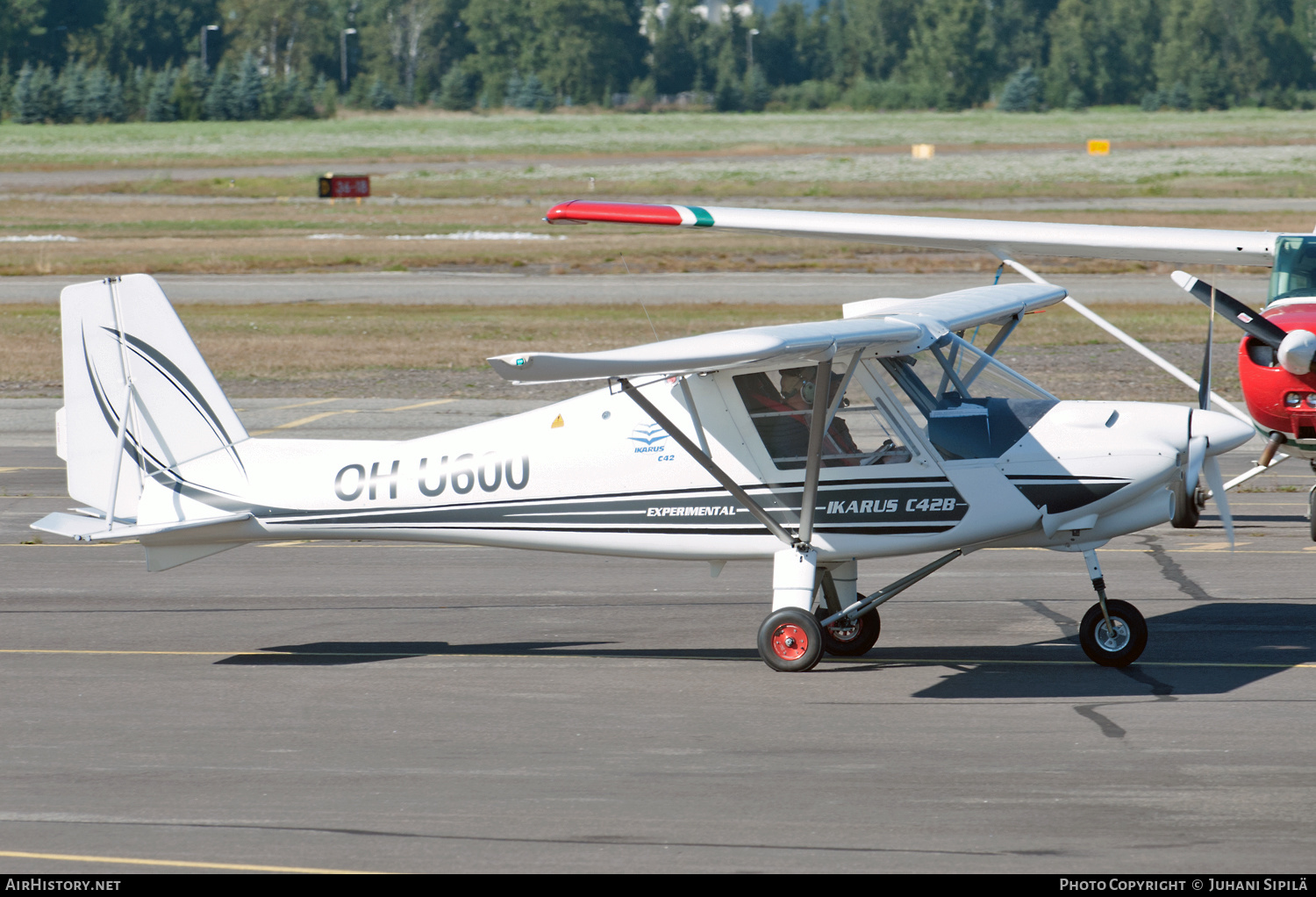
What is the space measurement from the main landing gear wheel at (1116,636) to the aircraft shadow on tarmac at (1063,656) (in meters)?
0.08

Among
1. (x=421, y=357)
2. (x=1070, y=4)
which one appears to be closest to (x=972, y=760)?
(x=421, y=357)

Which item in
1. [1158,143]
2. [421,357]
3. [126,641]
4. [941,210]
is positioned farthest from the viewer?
[1158,143]

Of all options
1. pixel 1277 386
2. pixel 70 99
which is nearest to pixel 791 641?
pixel 1277 386

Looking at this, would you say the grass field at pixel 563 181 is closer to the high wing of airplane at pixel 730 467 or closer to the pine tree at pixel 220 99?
the pine tree at pixel 220 99

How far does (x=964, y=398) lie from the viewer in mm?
9547

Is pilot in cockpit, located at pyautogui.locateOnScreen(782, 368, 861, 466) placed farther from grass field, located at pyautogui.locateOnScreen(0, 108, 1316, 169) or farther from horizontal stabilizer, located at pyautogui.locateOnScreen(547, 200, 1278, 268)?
grass field, located at pyautogui.locateOnScreen(0, 108, 1316, 169)

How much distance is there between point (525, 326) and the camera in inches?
1188

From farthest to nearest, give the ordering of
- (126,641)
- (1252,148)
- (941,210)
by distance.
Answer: (1252,148)
(941,210)
(126,641)

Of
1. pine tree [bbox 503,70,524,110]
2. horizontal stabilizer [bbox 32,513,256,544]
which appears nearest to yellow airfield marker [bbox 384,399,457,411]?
horizontal stabilizer [bbox 32,513,256,544]

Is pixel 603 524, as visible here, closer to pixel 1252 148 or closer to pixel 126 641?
pixel 126 641

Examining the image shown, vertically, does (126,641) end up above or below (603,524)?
→ below

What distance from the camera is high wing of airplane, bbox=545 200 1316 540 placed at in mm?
12523

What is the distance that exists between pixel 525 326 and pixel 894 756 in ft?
75.0

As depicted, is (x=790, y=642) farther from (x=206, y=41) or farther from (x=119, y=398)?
(x=206, y=41)
